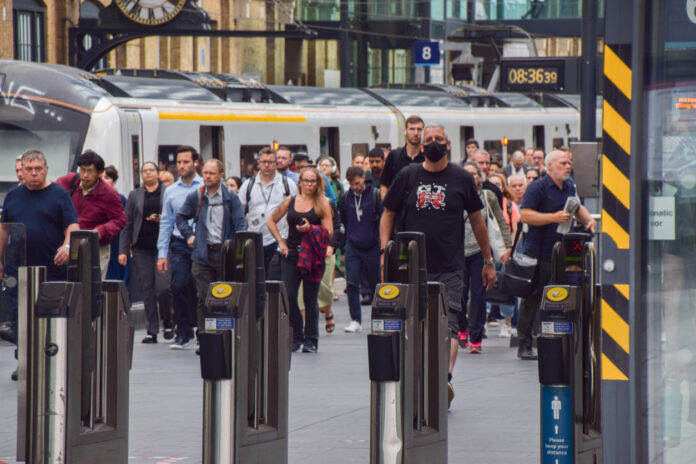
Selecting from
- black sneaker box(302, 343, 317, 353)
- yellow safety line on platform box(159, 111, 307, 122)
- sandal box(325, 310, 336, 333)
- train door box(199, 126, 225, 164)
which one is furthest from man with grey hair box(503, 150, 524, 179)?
black sneaker box(302, 343, 317, 353)

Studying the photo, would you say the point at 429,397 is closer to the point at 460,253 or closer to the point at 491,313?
the point at 460,253

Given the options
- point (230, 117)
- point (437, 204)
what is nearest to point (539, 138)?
point (230, 117)

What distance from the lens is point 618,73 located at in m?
4.84

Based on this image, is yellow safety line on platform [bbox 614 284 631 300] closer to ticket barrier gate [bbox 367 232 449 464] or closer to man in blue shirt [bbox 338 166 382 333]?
ticket barrier gate [bbox 367 232 449 464]

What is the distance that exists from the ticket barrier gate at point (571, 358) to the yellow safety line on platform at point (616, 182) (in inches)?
51.2

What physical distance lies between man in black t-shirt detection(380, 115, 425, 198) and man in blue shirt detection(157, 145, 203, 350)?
2597mm

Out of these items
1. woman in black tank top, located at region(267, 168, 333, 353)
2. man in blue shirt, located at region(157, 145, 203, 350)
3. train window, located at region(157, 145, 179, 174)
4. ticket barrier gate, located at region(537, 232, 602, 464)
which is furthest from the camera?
train window, located at region(157, 145, 179, 174)

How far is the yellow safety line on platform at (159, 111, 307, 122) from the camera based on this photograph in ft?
61.6

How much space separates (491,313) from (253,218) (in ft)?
9.97

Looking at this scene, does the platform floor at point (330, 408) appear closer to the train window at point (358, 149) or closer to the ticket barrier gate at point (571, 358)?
the ticket barrier gate at point (571, 358)

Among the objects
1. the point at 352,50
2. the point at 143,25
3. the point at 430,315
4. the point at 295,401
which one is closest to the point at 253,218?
the point at 295,401

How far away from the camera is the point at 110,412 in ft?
21.8

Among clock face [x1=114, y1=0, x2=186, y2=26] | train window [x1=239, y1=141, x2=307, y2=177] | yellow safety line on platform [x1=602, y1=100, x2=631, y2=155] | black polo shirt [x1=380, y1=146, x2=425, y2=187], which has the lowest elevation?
train window [x1=239, y1=141, x2=307, y2=177]

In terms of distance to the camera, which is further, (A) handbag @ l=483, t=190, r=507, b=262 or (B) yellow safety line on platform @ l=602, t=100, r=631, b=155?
(A) handbag @ l=483, t=190, r=507, b=262
